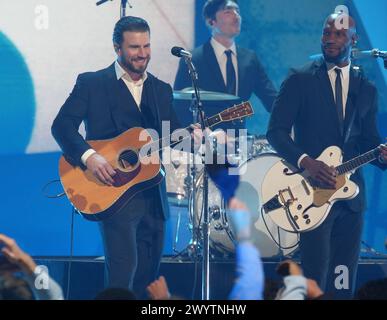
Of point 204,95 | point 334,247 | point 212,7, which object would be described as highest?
point 212,7

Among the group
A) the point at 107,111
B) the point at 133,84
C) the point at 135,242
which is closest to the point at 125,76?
the point at 133,84

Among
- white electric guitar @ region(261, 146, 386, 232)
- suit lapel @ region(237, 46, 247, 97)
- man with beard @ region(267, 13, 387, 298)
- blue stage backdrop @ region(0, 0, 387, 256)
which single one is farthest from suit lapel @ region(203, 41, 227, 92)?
white electric guitar @ region(261, 146, 386, 232)

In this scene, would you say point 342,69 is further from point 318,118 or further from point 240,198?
point 240,198

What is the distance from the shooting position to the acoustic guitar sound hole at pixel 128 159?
6816mm

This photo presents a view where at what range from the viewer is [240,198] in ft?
26.6

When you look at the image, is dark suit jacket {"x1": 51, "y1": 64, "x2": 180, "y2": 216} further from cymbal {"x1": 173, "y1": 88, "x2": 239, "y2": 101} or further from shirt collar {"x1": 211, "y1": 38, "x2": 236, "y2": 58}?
shirt collar {"x1": 211, "y1": 38, "x2": 236, "y2": 58}

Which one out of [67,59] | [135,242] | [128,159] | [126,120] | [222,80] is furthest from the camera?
[67,59]

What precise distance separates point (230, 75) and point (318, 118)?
146 cm

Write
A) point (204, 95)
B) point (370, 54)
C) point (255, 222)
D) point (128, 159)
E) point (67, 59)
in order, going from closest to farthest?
point (128, 159) → point (370, 54) → point (204, 95) → point (255, 222) → point (67, 59)

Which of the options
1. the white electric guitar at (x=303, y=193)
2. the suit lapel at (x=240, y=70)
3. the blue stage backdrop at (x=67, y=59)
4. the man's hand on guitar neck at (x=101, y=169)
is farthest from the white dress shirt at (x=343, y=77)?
the man's hand on guitar neck at (x=101, y=169)

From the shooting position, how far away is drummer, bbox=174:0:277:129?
27.1 feet

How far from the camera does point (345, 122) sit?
7078 millimetres

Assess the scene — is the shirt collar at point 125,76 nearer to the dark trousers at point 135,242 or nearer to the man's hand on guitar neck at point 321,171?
the dark trousers at point 135,242
